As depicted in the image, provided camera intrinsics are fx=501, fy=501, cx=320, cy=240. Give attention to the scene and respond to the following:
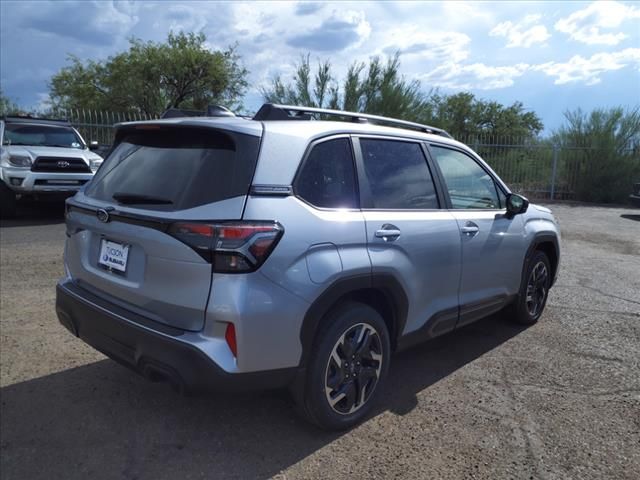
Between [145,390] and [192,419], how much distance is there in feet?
1.74

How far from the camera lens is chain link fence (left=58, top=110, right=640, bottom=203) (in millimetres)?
17688

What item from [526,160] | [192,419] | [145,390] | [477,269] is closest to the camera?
[192,419]

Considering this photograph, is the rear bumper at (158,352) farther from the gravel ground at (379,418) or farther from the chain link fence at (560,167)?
the chain link fence at (560,167)

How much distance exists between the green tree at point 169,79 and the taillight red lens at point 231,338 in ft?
111

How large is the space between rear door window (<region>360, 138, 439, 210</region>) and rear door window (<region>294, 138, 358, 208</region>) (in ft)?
0.56

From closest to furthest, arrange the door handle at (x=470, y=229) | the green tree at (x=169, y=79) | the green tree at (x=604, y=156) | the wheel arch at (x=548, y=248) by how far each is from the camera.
A: 1. the door handle at (x=470, y=229)
2. the wheel arch at (x=548, y=248)
3. the green tree at (x=604, y=156)
4. the green tree at (x=169, y=79)

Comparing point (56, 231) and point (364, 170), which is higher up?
point (364, 170)

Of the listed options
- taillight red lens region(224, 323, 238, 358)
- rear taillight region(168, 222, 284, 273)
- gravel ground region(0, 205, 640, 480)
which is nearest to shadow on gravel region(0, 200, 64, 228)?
gravel ground region(0, 205, 640, 480)

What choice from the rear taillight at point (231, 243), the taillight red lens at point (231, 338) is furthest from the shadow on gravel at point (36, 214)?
the taillight red lens at point (231, 338)

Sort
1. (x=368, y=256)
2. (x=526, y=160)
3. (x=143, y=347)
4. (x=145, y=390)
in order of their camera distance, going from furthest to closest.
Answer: (x=526, y=160) → (x=145, y=390) → (x=368, y=256) → (x=143, y=347)

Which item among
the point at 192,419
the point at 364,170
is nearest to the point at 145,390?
the point at 192,419

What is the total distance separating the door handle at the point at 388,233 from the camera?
2.97 m

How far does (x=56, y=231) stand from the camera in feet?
29.2

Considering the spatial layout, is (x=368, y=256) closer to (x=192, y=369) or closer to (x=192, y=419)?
(x=192, y=369)
